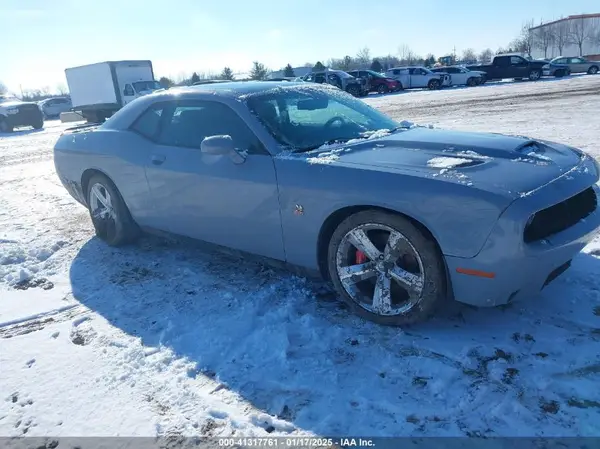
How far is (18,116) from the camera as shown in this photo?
21016mm

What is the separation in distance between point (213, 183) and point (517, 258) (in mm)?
2118

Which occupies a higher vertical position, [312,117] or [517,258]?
[312,117]

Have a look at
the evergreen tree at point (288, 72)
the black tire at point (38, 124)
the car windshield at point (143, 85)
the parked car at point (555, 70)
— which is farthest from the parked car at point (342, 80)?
the evergreen tree at point (288, 72)

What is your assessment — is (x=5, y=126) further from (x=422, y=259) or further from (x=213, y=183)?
(x=422, y=259)

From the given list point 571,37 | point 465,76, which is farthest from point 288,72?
point 571,37

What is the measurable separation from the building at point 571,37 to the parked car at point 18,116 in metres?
75.1

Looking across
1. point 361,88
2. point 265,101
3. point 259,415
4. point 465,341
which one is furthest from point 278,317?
point 361,88

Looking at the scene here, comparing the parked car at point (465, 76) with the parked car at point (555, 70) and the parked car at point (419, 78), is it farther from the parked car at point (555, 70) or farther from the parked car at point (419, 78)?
the parked car at point (555, 70)

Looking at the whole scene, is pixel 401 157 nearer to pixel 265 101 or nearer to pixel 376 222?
pixel 376 222

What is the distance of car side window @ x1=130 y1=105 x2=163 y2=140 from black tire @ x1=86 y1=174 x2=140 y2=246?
63cm

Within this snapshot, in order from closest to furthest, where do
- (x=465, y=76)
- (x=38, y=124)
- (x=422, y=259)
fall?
1. (x=422, y=259)
2. (x=38, y=124)
3. (x=465, y=76)

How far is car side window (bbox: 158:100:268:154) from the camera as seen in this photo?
11.1 feet

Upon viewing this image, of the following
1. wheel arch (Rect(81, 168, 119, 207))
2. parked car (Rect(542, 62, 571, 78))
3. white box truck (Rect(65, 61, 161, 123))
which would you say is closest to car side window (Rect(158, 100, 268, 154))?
wheel arch (Rect(81, 168, 119, 207))

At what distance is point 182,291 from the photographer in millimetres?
3592
